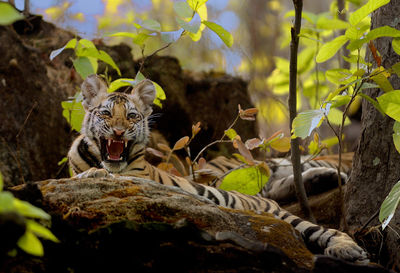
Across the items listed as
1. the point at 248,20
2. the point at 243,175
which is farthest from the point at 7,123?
the point at 248,20

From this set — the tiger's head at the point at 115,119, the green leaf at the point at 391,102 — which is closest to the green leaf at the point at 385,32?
the green leaf at the point at 391,102

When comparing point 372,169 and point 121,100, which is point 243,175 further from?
point 121,100

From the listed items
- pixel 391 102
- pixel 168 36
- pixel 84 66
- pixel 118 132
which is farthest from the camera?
pixel 118 132

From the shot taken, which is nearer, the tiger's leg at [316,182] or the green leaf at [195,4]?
the green leaf at [195,4]

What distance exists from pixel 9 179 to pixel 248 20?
25.2 feet

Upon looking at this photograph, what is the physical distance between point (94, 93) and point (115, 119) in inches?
18.6

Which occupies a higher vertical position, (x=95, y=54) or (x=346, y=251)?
(x=95, y=54)

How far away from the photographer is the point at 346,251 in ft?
8.80

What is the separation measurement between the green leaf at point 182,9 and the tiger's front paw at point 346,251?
6.17 feet

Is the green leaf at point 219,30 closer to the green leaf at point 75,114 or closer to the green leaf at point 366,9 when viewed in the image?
the green leaf at point 366,9

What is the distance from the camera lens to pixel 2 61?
5539 millimetres

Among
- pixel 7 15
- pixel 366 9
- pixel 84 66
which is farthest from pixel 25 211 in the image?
pixel 84 66

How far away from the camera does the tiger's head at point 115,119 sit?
13.4 feet

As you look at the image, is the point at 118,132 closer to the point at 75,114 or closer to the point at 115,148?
the point at 115,148
